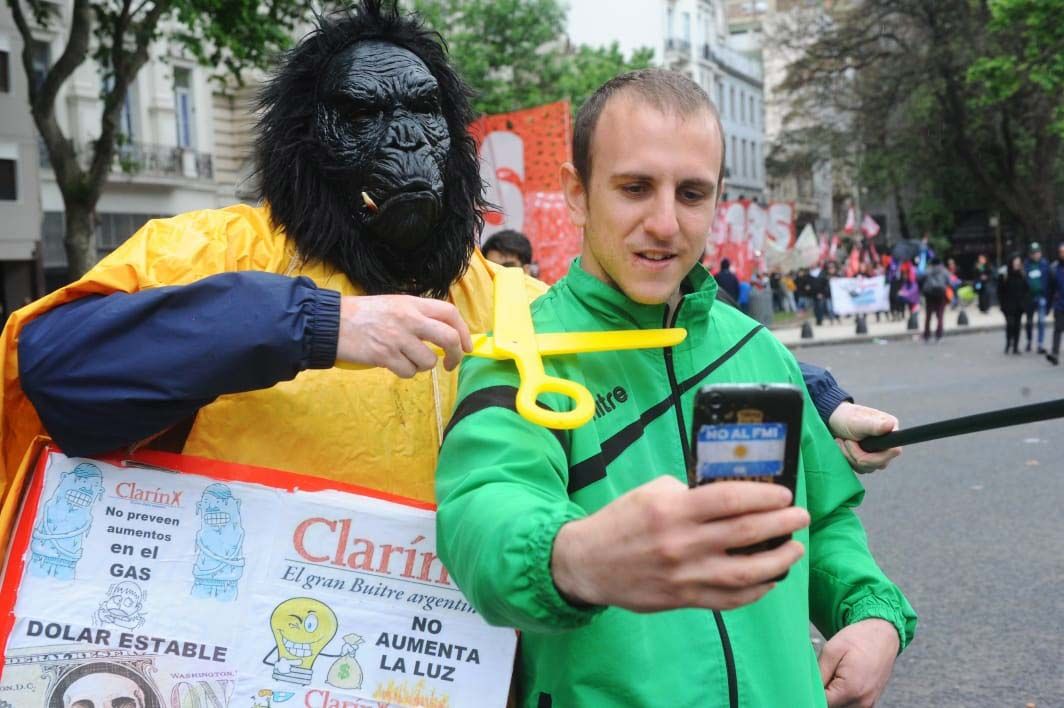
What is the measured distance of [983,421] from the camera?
1.42 metres

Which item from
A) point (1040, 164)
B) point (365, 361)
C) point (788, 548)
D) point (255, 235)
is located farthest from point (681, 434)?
point (1040, 164)

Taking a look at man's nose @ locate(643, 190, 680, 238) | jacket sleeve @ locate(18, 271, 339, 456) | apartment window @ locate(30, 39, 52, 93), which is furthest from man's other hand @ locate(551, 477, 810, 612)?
apartment window @ locate(30, 39, 52, 93)

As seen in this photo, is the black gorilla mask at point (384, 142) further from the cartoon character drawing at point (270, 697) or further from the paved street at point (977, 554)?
the paved street at point (977, 554)

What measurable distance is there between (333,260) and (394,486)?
1.45ft

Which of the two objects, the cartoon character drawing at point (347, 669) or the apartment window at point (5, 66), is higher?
the apartment window at point (5, 66)

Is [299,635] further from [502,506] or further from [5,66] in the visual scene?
[5,66]

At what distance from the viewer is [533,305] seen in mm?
1817

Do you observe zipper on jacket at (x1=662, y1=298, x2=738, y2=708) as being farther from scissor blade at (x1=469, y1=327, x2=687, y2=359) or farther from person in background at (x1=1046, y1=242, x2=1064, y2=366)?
person in background at (x1=1046, y1=242, x2=1064, y2=366)

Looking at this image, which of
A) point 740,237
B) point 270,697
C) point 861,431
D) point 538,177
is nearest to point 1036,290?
point 538,177

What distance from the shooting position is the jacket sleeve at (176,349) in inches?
64.4

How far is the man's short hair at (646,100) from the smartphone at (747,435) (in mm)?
592

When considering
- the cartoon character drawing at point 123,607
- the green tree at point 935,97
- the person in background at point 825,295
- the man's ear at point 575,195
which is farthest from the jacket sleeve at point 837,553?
the green tree at point 935,97

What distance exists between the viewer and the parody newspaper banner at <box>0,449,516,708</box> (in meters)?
1.77

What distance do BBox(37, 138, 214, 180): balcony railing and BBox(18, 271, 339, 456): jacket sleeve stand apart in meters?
23.8
